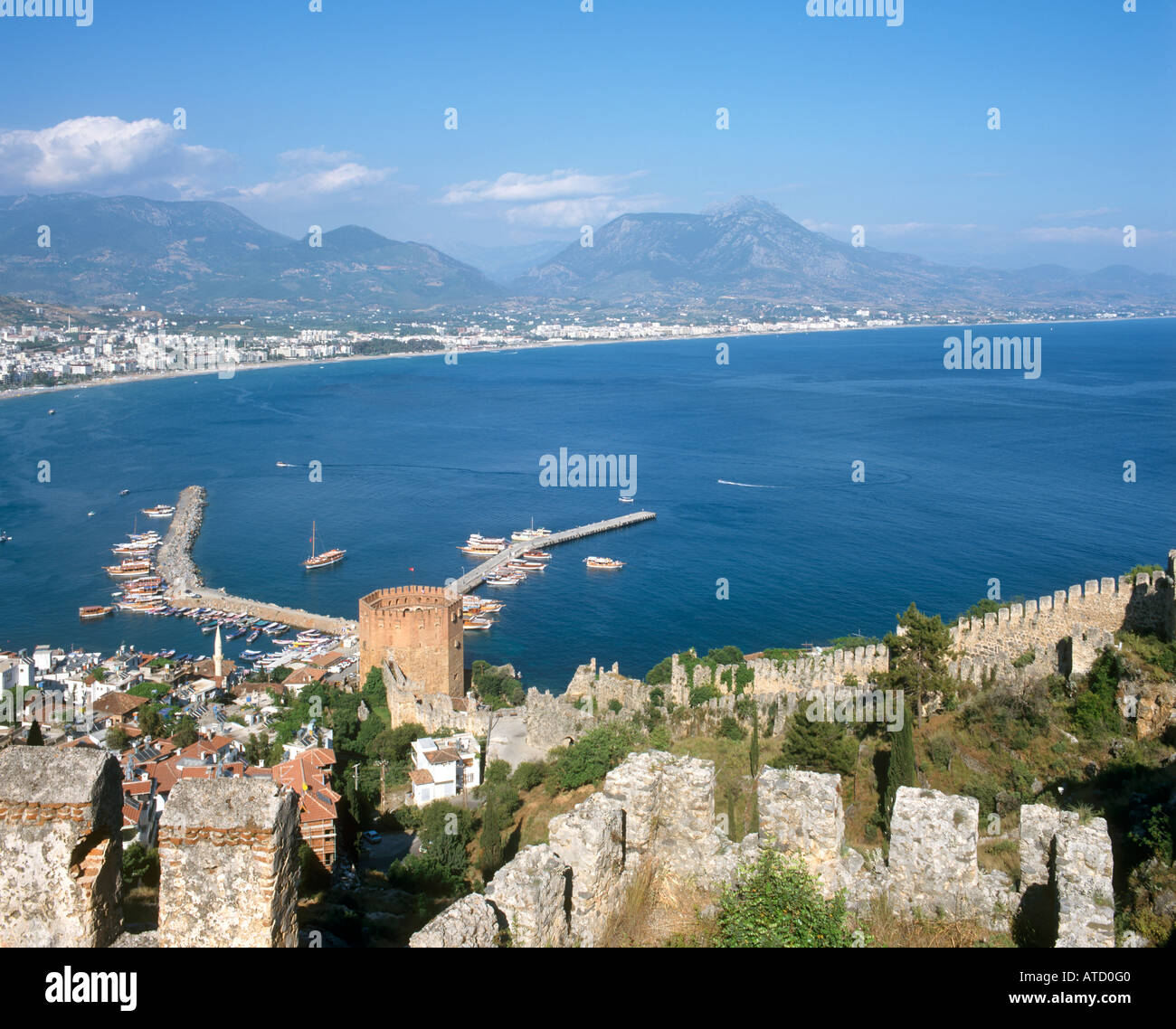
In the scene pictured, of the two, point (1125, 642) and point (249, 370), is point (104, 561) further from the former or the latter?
point (249, 370)

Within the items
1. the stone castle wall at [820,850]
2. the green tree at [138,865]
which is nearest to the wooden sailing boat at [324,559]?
the green tree at [138,865]

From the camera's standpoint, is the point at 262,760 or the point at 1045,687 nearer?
the point at 1045,687

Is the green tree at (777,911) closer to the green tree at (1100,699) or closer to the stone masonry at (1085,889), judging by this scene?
the stone masonry at (1085,889)

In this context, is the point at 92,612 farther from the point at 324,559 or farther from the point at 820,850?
the point at 820,850
